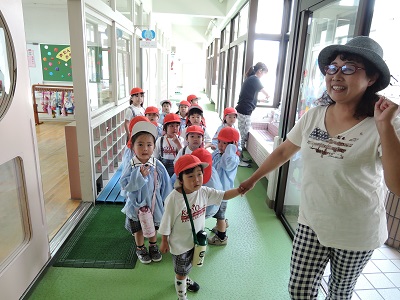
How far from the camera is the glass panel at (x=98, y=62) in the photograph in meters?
3.53

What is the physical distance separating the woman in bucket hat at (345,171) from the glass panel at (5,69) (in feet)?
5.83

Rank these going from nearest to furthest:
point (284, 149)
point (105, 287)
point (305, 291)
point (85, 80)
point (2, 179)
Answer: point (305, 291), point (284, 149), point (2, 179), point (105, 287), point (85, 80)

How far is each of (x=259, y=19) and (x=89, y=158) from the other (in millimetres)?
4184

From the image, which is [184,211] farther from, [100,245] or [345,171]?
[100,245]

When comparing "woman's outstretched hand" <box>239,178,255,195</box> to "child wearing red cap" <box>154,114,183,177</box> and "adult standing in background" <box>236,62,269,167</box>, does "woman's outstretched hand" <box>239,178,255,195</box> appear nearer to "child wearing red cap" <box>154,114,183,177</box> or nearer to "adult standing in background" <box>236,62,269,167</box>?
"child wearing red cap" <box>154,114,183,177</box>

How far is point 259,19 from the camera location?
18.0 ft

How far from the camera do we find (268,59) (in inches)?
225

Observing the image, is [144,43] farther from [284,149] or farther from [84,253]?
[284,149]

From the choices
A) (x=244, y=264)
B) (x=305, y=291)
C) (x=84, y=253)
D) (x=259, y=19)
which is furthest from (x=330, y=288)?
(x=259, y=19)

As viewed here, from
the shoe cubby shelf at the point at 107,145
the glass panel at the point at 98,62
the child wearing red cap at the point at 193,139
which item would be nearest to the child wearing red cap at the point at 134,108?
the shoe cubby shelf at the point at 107,145

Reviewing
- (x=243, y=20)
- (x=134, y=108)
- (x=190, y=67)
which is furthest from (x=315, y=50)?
(x=190, y=67)

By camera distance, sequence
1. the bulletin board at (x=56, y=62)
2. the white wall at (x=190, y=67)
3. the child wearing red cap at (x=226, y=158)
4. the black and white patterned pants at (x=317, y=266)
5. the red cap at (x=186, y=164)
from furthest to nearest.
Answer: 1. the white wall at (x=190, y=67)
2. the bulletin board at (x=56, y=62)
3. the child wearing red cap at (x=226, y=158)
4. the red cap at (x=186, y=164)
5. the black and white patterned pants at (x=317, y=266)

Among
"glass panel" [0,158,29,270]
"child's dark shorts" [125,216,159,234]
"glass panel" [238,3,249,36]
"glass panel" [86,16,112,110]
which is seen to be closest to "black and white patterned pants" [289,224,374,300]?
"child's dark shorts" [125,216,159,234]

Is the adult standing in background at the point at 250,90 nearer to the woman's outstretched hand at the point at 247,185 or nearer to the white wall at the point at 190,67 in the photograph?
the woman's outstretched hand at the point at 247,185
